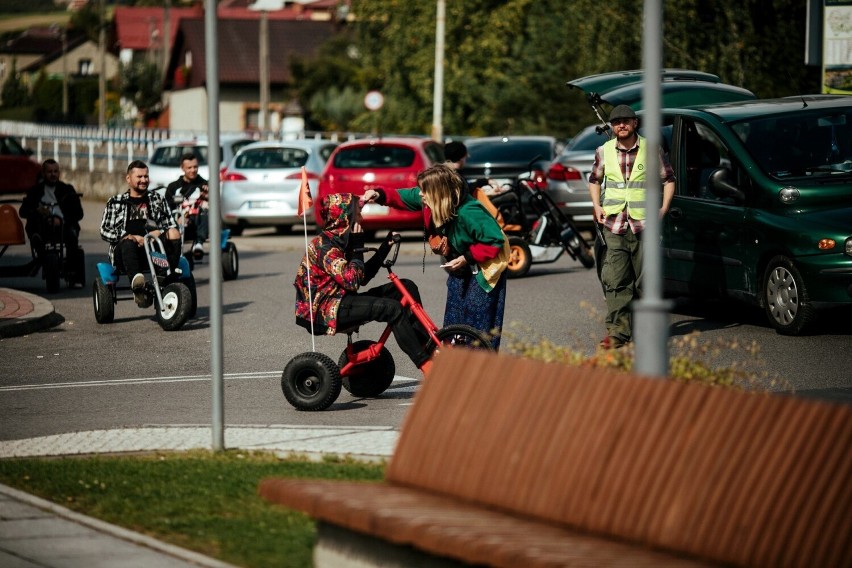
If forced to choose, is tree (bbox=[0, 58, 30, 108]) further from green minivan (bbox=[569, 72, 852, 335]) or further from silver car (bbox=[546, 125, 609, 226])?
green minivan (bbox=[569, 72, 852, 335])

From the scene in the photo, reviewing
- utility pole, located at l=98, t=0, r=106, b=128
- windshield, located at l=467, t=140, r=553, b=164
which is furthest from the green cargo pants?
utility pole, located at l=98, t=0, r=106, b=128

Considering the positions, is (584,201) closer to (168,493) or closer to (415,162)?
(415,162)

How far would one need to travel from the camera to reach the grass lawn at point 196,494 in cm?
638

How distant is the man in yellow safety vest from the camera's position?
12.0 meters

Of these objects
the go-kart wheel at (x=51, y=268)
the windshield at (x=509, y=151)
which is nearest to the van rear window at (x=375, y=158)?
the windshield at (x=509, y=151)

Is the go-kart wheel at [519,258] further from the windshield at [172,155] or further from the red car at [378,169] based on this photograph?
the windshield at [172,155]

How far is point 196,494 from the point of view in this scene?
7.29m

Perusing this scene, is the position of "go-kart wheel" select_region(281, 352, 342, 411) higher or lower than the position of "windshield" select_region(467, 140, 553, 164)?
lower

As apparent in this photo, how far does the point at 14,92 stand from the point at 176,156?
96.0 metres

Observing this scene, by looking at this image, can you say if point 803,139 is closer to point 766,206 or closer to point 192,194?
point 766,206

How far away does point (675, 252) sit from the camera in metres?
13.9

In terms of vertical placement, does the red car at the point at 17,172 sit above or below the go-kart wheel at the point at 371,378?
above

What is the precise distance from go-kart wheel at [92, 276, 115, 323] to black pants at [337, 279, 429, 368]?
631cm

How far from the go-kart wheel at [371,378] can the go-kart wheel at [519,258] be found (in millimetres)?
8338
